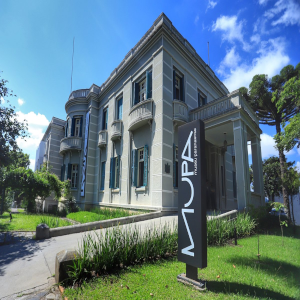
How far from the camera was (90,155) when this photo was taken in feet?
61.1

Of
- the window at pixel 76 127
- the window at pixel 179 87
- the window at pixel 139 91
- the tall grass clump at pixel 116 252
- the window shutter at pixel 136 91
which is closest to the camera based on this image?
the tall grass clump at pixel 116 252

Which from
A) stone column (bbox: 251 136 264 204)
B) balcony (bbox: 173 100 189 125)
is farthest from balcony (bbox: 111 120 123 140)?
stone column (bbox: 251 136 264 204)

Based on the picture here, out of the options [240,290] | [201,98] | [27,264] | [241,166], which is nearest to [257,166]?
[241,166]

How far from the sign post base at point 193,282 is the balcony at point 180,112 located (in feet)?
30.0

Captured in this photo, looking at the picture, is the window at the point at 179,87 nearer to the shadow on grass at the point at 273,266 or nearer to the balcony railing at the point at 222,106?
the balcony railing at the point at 222,106

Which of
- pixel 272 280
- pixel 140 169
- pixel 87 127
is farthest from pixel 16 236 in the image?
pixel 87 127

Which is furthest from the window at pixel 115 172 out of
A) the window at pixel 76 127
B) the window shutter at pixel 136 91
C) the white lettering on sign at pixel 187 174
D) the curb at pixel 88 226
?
the white lettering on sign at pixel 187 174

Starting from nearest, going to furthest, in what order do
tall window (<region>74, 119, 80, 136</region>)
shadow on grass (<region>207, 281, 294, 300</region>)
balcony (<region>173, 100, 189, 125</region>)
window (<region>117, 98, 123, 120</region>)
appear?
shadow on grass (<region>207, 281, 294, 300</region>) → balcony (<region>173, 100, 189, 125</region>) → window (<region>117, 98, 123, 120</region>) → tall window (<region>74, 119, 80, 136</region>)

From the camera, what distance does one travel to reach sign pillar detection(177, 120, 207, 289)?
3.63 meters

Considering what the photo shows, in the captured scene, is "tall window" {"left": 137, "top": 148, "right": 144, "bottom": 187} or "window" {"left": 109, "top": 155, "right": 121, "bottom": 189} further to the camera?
"window" {"left": 109, "top": 155, "right": 121, "bottom": 189}

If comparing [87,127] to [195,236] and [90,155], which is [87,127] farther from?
[195,236]

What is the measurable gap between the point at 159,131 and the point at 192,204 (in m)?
7.83

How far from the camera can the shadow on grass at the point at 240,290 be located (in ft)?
10.5

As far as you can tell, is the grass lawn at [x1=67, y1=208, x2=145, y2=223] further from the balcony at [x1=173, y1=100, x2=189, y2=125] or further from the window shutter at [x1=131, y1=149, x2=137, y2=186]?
the balcony at [x1=173, y1=100, x2=189, y2=125]
